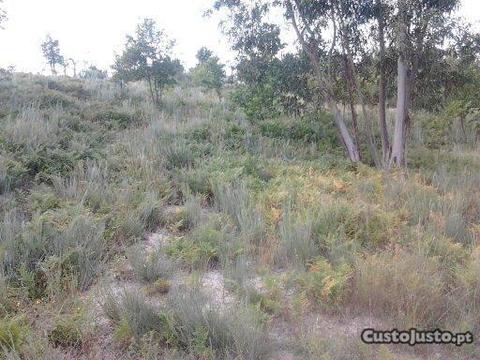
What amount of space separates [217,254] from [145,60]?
40.2 feet

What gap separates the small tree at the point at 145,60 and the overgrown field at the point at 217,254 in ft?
22.5

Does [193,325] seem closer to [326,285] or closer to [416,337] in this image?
[326,285]

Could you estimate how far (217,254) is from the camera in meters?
4.55

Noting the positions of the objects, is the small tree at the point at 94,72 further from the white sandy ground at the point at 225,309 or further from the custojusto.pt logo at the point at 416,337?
the custojusto.pt logo at the point at 416,337

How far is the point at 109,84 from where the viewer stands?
17781 millimetres

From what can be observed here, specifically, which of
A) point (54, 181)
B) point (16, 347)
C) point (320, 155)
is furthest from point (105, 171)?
point (320, 155)

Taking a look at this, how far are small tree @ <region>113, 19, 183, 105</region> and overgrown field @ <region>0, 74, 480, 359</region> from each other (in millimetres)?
6872

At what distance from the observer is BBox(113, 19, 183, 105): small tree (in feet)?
49.8

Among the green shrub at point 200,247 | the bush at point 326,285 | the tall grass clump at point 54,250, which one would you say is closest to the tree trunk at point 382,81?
the green shrub at point 200,247

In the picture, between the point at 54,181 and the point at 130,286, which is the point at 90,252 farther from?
A: the point at 54,181

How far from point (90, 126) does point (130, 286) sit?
7.10m

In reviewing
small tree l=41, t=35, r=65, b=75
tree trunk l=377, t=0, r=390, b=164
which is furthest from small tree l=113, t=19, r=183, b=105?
small tree l=41, t=35, r=65, b=75

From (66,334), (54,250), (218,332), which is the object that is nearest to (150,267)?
(54,250)

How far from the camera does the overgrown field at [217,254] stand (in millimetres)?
3133
